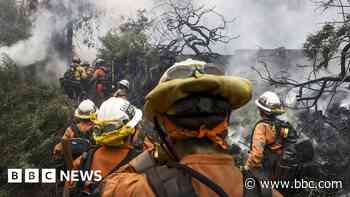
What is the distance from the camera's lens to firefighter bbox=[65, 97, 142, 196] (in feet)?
10.7

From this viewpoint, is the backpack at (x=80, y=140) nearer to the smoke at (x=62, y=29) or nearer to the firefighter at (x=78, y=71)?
the firefighter at (x=78, y=71)

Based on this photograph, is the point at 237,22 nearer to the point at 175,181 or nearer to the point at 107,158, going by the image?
the point at 107,158

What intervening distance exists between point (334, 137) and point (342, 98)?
2.25 ft

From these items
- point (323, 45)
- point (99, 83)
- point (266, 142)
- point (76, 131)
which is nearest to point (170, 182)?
point (76, 131)

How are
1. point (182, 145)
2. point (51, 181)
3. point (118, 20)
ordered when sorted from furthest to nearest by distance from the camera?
point (118, 20)
point (51, 181)
point (182, 145)

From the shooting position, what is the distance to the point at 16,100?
26.5 ft

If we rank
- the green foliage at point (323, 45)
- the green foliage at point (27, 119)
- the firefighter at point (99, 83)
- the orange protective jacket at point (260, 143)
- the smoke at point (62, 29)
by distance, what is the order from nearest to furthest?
the orange protective jacket at point (260, 143) → the green foliage at point (27, 119) → the green foliage at point (323, 45) → the firefighter at point (99, 83) → the smoke at point (62, 29)

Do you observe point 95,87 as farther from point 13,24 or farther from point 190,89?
point 190,89

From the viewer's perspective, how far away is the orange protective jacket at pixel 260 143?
5730 millimetres

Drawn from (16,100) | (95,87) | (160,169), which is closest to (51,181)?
(16,100)

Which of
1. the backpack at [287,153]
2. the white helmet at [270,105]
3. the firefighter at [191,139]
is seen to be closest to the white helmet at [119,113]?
the firefighter at [191,139]

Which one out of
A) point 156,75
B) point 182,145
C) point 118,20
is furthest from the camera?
point 118,20

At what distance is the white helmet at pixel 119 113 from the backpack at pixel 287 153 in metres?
2.70

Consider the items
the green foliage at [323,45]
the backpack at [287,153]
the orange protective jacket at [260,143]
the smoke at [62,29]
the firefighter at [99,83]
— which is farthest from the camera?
the smoke at [62,29]
